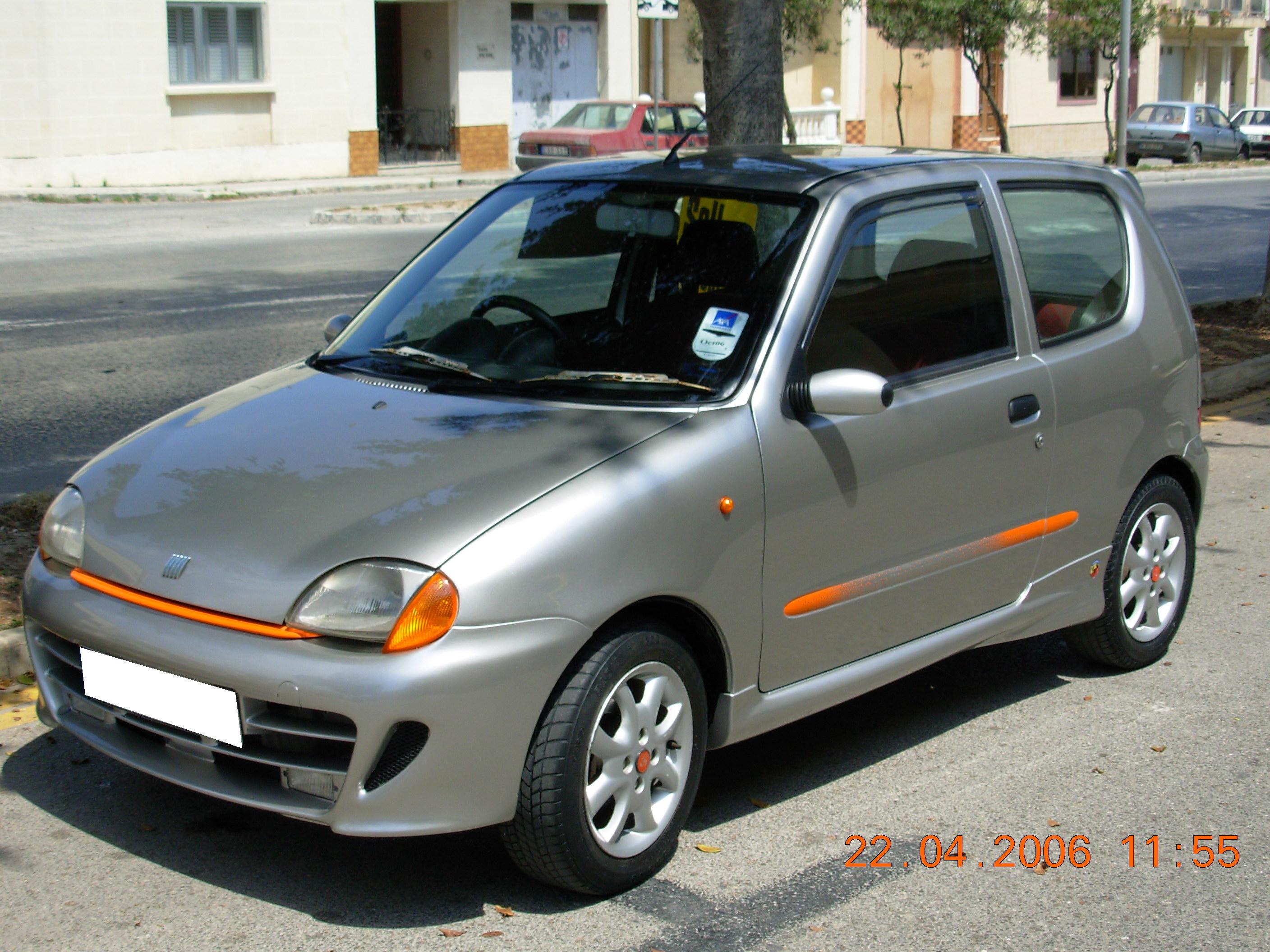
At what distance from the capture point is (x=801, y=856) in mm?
3758

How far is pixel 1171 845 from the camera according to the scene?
3.87 meters

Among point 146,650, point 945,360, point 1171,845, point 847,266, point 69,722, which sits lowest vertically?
point 1171,845

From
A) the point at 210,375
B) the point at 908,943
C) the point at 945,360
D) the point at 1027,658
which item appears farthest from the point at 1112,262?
the point at 210,375

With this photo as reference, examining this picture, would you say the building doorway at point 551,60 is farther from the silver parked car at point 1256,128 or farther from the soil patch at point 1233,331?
the soil patch at point 1233,331

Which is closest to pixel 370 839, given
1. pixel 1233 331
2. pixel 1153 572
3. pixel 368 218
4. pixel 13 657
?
pixel 13 657

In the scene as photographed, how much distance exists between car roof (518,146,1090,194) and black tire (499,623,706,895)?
1.44m

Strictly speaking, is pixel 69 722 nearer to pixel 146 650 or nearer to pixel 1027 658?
pixel 146 650

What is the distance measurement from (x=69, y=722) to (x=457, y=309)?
1654 millimetres

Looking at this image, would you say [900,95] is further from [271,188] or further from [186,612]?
[186,612]

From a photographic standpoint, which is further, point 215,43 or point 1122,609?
point 215,43

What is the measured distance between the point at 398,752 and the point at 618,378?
47.9 inches

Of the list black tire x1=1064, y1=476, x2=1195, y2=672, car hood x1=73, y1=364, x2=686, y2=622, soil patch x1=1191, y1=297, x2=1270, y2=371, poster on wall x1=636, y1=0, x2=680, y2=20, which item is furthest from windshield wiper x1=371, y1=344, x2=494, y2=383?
poster on wall x1=636, y1=0, x2=680, y2=20

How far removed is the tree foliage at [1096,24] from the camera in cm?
3562

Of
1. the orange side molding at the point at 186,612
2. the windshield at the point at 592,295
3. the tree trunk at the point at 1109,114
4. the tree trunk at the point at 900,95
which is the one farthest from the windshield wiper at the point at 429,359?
the tree trunk at the point at 1109,114
